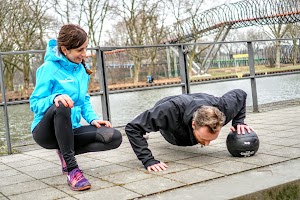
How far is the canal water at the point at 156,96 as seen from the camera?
6.95 meters

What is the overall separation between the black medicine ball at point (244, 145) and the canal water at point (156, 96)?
2.90 metres

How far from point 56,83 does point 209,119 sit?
1273 mm

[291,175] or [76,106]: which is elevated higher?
[76,106]

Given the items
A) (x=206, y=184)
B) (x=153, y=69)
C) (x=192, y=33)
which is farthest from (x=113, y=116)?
(x=192, y=33)

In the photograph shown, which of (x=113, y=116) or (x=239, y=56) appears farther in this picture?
A: (x=239, y=56)

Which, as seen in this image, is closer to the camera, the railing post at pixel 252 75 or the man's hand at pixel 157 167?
the man's hand at pixel 157 167

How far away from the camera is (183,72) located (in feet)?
23.9

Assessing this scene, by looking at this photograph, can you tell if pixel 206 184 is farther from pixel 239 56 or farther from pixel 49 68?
pixel 239 56

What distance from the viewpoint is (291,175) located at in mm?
3189

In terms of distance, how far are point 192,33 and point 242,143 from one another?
3970cm

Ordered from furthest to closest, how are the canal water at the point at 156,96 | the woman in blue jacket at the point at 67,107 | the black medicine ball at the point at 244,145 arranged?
the canal water at the point at 156,96 → the black medicine ball at the point at 244,145 → the woman in blue jacket at the point at 67,107

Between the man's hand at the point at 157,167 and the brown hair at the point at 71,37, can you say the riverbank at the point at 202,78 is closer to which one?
the brown hair at the point at 71,37

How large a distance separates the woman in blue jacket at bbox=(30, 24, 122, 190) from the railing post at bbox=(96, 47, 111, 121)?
7.93 ft

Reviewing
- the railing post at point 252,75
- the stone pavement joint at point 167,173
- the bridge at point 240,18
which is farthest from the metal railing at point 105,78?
the bridge at point 240,18
